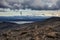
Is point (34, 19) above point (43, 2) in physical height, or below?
below

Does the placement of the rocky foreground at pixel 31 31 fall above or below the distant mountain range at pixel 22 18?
below

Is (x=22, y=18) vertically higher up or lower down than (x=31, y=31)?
higher up

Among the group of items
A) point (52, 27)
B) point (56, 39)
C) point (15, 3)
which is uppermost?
point (15, 3)

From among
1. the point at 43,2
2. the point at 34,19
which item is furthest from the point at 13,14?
the point at 43,2

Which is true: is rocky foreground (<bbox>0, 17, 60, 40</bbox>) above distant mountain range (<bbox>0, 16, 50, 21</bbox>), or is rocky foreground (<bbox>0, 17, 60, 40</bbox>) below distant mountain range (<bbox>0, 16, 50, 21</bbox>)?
below

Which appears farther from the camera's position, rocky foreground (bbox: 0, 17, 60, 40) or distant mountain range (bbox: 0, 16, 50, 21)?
distant mountain range (bbox: 0, 16, 50, 21)

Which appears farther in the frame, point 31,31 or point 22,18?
point 22,18

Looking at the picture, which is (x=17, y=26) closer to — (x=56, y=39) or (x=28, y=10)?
(x=28, y=10)

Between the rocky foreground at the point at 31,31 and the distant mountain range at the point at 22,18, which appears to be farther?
the distant mountain range at the point at 22,18
